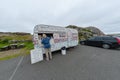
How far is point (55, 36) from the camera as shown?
25.8ft

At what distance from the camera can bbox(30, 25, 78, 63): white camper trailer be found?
636cm

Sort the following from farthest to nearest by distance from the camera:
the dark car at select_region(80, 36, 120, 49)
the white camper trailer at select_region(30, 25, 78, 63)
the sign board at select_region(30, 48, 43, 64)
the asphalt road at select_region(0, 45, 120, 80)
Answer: the dark car at select_region(80, 36, 120, 49)
the white camper trailer at select_region(30, 25, 78, 63)
the sign board at select_region(30, 48, 43, 64)
the asphalt road at select_region(0, 45, 120, 80)

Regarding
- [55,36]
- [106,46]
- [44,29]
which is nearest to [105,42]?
[106,46]

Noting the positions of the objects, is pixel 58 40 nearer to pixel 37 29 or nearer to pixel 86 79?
pixel 37 29

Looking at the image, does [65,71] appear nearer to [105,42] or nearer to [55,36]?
[55,36]

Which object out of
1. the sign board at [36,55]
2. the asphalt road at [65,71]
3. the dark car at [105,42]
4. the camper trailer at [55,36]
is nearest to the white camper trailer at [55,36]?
the camper trailer at [55,36]

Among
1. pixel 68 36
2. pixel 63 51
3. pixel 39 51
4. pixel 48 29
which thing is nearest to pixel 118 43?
pixel 68 36

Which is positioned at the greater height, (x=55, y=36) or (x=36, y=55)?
(x=55, y=36)

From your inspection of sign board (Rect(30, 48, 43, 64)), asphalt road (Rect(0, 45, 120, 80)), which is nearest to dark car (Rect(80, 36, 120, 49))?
asphalt road (Rect(0, 45, 120, 80))

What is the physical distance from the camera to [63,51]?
7648 mm

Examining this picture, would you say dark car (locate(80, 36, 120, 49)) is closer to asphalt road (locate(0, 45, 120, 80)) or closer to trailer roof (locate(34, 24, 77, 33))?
asphalt road (locate(0, 45, 120, 80))

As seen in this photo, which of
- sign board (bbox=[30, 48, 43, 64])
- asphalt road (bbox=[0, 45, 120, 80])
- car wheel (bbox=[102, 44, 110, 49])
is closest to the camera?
asphalt road (bbox=[0, 45, 120, 80])

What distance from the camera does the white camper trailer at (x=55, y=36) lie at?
6361 mm

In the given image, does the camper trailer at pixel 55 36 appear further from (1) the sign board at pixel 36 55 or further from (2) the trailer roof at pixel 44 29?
(1) the sign board at pixel 36 55
